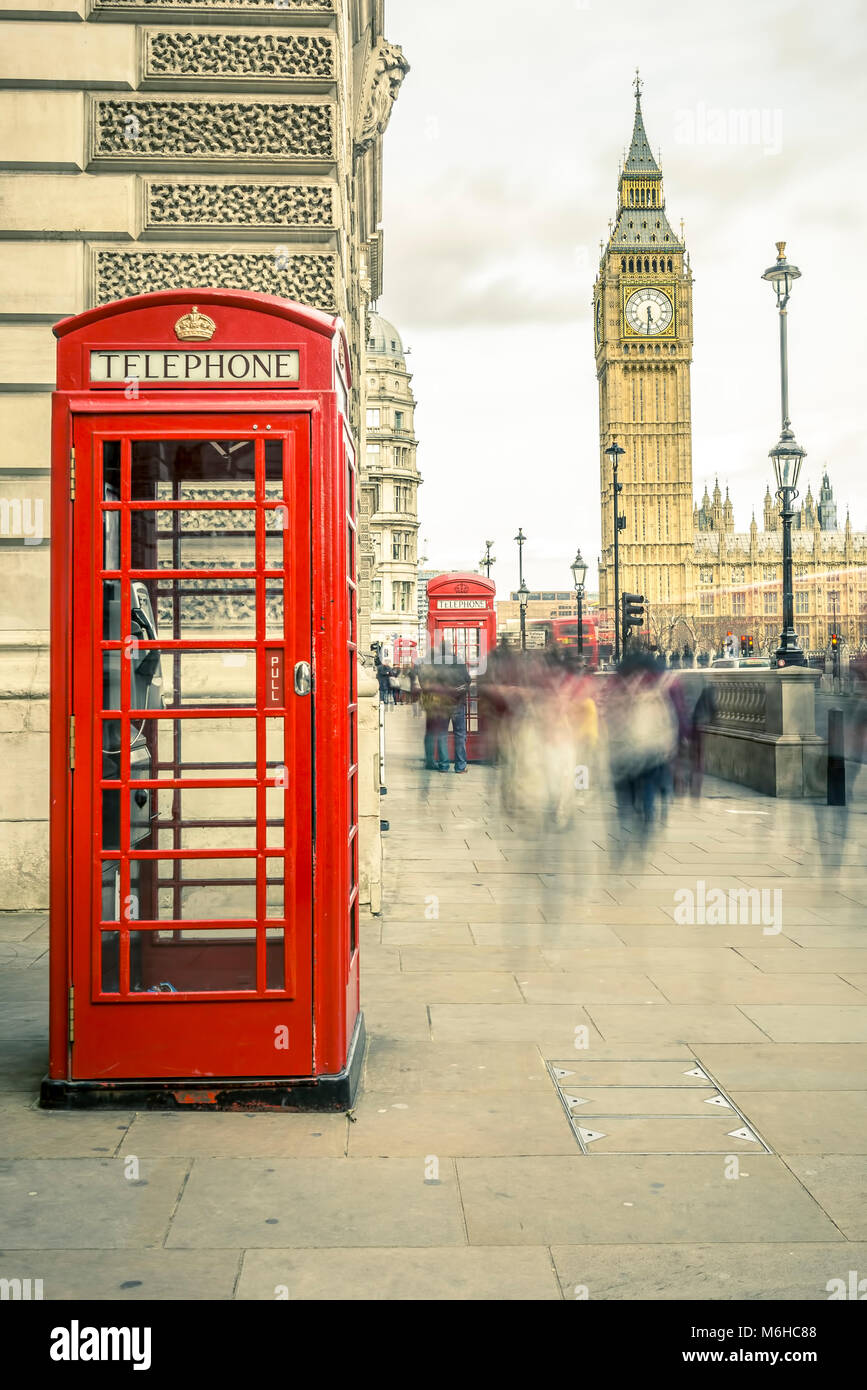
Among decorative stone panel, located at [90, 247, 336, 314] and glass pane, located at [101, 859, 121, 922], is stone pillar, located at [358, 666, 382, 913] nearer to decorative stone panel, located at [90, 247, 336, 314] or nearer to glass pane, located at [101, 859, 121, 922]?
decorative stone panel, located at [90, 247, 336, 314]

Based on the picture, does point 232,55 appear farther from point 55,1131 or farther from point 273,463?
point 55,1131

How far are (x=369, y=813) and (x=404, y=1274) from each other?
4.35 metres

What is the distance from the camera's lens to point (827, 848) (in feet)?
36.7

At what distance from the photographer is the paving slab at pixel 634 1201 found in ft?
11.4

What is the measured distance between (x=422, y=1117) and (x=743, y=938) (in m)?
3.56

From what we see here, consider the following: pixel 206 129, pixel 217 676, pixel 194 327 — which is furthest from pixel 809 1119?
pixel 206 129

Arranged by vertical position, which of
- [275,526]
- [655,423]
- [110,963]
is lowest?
[110,963]

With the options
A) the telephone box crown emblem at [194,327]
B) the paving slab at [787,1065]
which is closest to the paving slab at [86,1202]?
the paving slab at [787,1065]

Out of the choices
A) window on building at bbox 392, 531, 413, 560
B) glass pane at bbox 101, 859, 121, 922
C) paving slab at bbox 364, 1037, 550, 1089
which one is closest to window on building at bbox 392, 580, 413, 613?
window on building at bbox 392, 531, 413, 560

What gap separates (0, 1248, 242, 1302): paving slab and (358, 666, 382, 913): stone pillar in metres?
4.14

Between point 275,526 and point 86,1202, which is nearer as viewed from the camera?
point 86,1202

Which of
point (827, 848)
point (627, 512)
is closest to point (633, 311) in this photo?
point (627, 512)

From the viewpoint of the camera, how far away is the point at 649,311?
414 ft

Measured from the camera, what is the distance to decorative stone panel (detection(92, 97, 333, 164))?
8.23m
